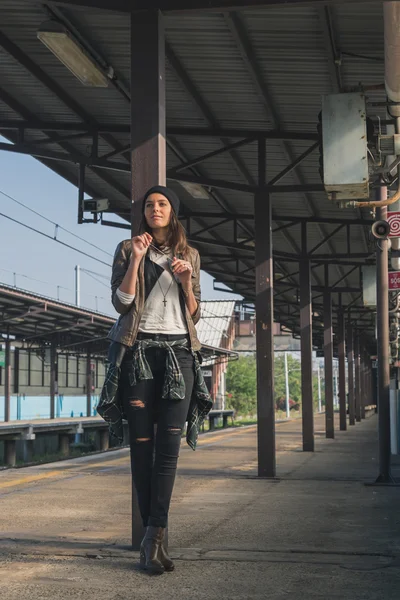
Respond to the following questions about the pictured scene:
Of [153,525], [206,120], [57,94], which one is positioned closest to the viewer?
[153,525]

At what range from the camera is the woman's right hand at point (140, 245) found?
4594 millimetres

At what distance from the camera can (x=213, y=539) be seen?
19.4 ft

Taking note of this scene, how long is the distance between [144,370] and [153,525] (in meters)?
0.79

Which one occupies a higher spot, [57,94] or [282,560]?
[57,94]

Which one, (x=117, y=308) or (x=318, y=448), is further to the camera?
(x=318, y=448)

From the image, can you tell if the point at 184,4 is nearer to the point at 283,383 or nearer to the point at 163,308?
the point at 163,308

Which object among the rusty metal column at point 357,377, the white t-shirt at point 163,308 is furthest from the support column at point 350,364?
the white t-shirt at point 163,308

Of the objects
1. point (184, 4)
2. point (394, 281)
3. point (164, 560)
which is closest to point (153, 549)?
point (164, 560)

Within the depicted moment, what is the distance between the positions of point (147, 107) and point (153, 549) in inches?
111

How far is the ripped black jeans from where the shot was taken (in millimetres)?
4633

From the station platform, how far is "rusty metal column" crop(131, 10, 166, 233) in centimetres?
228

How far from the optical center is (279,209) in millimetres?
16500

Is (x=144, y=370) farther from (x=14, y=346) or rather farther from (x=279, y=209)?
(x=14, y=346)

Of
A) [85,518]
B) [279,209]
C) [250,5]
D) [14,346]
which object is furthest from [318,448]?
[14,346]
